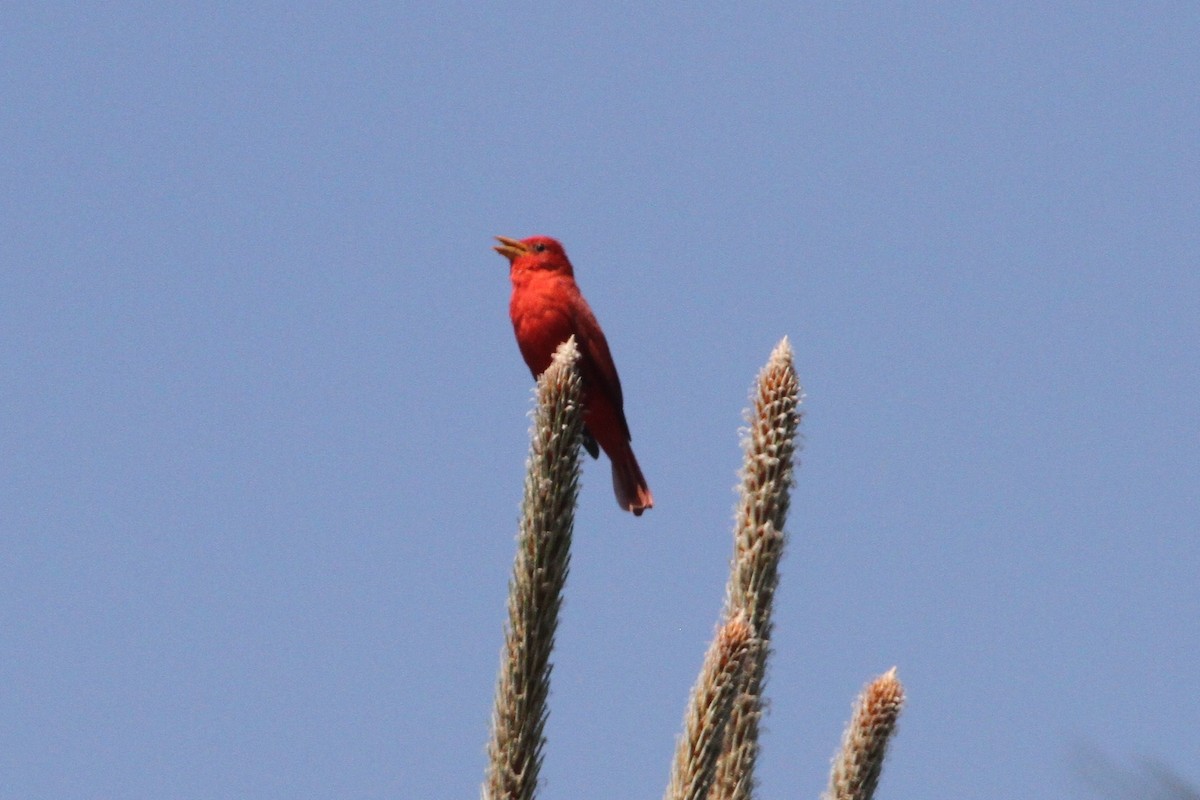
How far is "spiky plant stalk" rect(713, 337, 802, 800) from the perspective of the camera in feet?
8.20

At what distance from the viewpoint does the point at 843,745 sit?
2314mm

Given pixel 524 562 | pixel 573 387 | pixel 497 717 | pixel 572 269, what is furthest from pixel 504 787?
pixel 572 269

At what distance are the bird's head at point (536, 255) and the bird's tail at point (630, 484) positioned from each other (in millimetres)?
1174

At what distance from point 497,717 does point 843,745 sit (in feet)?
1.90

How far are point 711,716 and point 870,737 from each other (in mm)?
270

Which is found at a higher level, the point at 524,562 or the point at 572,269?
the point at 572,269

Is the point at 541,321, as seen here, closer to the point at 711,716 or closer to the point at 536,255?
the point at 536,255

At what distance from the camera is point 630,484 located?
621 cm

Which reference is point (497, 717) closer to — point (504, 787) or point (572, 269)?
point (504, 787)

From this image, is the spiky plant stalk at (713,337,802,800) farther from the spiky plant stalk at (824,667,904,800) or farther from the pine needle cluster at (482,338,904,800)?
the spiky plant stalk at (824,667,904,800)

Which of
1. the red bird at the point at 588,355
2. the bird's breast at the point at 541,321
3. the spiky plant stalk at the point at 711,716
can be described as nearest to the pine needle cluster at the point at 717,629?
the spiky plant stalk at the point at 711,716

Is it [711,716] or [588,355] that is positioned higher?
[588,355]

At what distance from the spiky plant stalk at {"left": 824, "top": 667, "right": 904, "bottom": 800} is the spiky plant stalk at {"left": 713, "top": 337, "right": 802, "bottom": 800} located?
0.24 meters

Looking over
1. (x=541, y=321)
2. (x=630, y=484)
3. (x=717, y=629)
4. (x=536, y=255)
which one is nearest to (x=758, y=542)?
(x=717, y=629)
